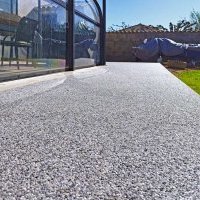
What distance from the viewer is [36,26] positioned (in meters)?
6.98

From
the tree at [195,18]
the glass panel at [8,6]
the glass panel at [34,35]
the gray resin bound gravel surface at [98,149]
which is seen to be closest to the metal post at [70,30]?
the glass panel at [34,35]

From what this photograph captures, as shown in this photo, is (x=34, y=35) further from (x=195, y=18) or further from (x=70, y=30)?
(x=195, y=18)

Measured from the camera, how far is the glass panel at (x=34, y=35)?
5.95m

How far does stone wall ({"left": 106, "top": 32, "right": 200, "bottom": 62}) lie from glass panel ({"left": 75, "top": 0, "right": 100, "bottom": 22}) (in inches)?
281

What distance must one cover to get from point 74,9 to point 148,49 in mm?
9035

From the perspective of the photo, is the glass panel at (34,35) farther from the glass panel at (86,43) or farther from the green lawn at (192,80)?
the green lawn at (192,80)

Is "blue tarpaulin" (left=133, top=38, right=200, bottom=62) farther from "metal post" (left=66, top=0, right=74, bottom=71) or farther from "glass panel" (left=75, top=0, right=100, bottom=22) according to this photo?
"metal post" (left=66, top=0, right=74, bottom=71)

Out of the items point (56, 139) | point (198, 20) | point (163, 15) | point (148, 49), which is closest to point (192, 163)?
point (56, 139)

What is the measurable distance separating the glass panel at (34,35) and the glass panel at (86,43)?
3.64ft

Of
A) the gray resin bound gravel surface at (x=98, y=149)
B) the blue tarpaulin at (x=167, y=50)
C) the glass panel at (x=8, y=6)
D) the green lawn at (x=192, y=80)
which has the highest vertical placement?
the glass panel at (x=8, y=6)

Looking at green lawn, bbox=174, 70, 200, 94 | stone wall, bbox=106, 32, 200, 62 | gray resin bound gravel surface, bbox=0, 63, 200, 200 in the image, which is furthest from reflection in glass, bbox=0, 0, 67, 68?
stone wall, bbox=106, 32, 200, 62

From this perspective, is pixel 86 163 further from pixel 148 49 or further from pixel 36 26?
pixel 148 49

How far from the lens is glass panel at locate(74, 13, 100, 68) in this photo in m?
9.68

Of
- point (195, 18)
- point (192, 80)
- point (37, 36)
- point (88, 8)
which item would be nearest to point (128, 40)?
point (88, 8)
